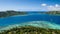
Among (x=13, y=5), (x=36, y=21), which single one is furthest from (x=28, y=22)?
(x=13, y=5)

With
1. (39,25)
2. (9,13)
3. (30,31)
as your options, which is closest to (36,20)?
(39,25)

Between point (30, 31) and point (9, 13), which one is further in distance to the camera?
point (9, 13)

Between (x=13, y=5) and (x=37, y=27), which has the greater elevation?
(x=13, y=5)

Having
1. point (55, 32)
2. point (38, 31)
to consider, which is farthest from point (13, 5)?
point (55, 32)

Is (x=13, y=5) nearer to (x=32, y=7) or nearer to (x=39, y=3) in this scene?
(x=32, y=7)

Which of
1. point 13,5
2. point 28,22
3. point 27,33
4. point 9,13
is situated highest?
point 13,5

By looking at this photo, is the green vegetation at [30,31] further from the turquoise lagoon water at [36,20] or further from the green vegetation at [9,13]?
the green vegetation at [9,13]

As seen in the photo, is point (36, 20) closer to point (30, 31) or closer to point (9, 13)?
point (30, 31)

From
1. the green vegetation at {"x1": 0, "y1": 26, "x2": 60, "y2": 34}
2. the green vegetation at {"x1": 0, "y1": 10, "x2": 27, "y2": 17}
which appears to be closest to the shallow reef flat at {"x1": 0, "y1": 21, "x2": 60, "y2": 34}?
the green vegetation at {"x1": 0, "y1": 26, "x2": 60, "y2": 34}
